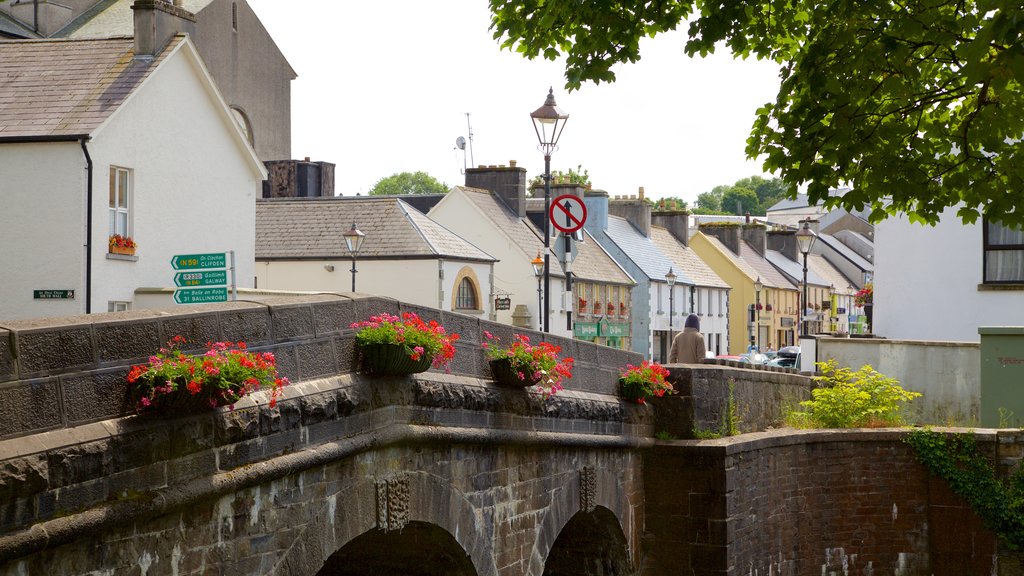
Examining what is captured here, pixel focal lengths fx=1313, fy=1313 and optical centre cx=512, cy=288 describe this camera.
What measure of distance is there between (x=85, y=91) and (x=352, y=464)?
19.4 meters

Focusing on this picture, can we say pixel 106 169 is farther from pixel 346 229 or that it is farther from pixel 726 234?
pixel 726 234

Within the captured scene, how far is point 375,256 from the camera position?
42719 mm

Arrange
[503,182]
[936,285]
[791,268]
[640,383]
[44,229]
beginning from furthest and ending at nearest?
[791,268] → [503,182] → [44,229] → [936,285] → [640,383]

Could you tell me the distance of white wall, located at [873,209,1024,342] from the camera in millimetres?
21828

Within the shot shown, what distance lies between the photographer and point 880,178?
9609 mm

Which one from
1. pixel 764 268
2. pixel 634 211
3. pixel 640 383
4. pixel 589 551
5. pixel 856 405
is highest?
pixel 634 211

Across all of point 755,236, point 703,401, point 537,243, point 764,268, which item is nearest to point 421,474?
point 703,401

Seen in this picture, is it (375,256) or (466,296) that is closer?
(375,256)

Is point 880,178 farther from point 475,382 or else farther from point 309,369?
point 309,369

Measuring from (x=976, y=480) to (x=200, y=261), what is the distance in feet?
35.4

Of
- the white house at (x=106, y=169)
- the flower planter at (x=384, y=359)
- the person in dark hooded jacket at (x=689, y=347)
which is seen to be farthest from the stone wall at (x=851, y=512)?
the white house at (x=106, y=169)

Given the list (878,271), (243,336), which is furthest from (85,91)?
(243,336)

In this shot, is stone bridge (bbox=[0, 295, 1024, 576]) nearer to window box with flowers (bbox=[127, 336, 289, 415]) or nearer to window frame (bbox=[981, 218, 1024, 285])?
window box with flowers (bbox=[127, 336, 289, 415])

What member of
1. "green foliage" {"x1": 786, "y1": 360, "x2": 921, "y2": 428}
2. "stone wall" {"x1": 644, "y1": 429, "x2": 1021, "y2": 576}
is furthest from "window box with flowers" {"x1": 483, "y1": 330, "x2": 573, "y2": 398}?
"green foliage" {"x1": 786, "y1": 360, "x2": 921, "y2": 428}
